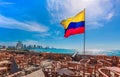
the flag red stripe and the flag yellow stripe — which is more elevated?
the flag yellow stripe

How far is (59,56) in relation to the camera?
20281mm

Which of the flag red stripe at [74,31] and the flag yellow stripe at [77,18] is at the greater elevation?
the flag yellow stripe at [77,18]

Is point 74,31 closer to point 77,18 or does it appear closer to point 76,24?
point 76,24

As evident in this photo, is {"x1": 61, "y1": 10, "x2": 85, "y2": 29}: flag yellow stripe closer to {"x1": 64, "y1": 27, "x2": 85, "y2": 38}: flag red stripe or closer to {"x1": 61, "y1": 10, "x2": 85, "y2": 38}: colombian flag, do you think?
{"x1": 61, "y1": 10, "x2": 85, "y2": 38}: colombian flag

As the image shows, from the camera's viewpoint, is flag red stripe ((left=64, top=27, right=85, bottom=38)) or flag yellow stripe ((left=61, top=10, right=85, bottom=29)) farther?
flag yellow stripe ((left=61, top=10, right=85, bottom=29))

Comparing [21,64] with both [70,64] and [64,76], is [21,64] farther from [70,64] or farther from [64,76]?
[64,76]

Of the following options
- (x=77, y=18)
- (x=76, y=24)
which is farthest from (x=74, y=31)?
(x=77, y=18)

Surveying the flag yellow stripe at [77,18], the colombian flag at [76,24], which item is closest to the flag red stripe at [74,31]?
the colombian flag at [76,24]

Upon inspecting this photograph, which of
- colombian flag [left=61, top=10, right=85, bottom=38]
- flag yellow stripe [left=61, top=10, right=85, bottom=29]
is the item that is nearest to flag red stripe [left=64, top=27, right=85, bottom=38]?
colombian flag [left=61, top=10, right=85, bottom=38]

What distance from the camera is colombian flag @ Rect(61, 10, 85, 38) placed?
16.7 meters

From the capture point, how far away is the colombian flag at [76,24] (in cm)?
1668

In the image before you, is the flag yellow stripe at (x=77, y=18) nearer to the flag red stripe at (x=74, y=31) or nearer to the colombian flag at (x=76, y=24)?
the colombian flag at (x=76, y=24)

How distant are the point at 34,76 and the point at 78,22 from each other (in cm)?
837

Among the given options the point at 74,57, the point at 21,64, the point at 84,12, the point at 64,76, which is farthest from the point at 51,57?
the point at 64,76
